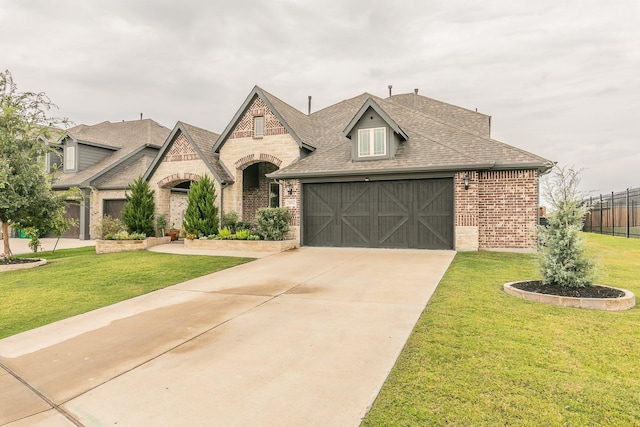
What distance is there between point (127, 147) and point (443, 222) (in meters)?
21.1

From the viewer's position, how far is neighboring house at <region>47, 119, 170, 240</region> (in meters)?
19.8

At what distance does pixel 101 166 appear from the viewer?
70.3 feet

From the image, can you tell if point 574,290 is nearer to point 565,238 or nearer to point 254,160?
point 565,238

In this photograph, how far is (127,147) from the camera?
917 inches

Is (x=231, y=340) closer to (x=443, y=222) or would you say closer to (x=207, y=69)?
(x=443, y=222)

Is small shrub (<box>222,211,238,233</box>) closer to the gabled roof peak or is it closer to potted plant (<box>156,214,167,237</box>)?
potted plant (<box>156,214,167,237</box>)

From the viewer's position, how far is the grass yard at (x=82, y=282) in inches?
234

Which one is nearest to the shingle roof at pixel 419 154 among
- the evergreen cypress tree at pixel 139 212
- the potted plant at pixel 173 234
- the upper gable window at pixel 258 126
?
the upper gable window at pixel 258 126

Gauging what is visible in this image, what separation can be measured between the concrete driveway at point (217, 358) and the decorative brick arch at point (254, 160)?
10.1m

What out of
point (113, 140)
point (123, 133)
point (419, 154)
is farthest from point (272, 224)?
point (123, 133)

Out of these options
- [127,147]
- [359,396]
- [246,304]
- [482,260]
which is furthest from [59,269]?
[127,147]

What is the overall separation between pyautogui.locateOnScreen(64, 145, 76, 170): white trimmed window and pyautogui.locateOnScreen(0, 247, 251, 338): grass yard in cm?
1206

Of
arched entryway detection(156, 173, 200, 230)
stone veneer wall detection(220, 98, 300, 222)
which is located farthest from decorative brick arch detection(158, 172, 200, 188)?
stone veneer wall detection(220, 98, 300, 222)

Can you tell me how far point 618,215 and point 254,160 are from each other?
69.9ft
